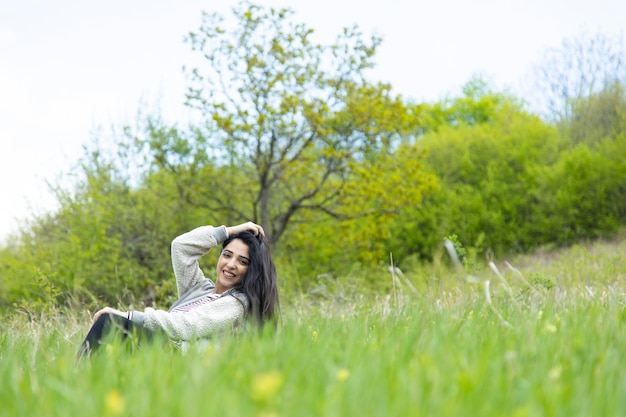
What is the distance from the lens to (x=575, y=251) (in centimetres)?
1524

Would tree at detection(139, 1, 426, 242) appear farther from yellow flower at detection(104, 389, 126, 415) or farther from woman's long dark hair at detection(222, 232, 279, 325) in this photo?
yellow flower at detection(104, 389, 126, 415)

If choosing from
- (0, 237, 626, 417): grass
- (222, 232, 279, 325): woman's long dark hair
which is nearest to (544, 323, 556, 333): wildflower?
(0, 237, 626, 417): grass

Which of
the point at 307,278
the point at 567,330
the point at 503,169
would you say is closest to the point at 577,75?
the point at 503,169

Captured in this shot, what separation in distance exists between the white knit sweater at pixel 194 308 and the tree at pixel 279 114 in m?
8.96

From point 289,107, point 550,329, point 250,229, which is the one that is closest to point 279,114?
point 289,107

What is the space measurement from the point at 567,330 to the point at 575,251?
13.4m

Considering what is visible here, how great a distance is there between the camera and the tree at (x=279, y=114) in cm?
1416

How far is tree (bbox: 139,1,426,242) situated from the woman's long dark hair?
9.33 m

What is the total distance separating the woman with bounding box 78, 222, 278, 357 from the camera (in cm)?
369

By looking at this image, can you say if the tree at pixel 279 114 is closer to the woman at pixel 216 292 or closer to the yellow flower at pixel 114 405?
the woman at pixel 216 292

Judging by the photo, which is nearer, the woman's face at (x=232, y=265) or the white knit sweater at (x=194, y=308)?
the white knit sweater at (x=194, y=308)

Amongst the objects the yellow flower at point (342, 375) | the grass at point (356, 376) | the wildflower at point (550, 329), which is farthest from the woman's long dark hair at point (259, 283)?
the yellow flower at point (342, 375)

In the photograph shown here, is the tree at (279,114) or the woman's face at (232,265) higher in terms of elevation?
the tree at (279,114)

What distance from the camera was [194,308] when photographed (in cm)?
410
